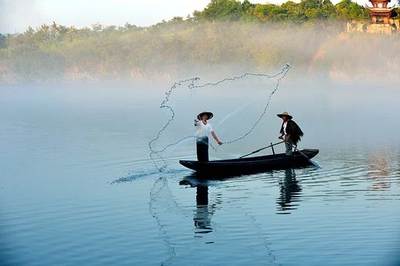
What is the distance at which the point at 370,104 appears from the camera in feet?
238

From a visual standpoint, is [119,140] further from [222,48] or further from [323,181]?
[222,48]

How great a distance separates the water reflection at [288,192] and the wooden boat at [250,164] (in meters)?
0.47

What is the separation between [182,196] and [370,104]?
171 ft

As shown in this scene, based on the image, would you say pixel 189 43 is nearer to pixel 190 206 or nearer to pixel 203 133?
pixel 203 133

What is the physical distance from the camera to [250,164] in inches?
1054

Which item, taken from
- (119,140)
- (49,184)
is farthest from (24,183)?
(119,140)

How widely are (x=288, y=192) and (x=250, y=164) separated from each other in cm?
335

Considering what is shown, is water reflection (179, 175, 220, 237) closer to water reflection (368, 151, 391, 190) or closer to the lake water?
the lake water

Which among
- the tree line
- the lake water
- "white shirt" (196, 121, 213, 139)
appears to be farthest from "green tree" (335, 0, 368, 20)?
"white shirt" (196, 121, 213, 139)

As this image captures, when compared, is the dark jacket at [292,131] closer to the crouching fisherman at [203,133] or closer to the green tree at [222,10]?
the crouching fisherman at [203,133]

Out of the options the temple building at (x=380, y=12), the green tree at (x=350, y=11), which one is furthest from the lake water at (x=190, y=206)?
the green tree at (x=350, y=11)

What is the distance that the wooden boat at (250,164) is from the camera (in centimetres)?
2583

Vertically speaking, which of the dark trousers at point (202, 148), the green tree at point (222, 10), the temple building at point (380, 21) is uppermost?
the green tree at point (222, 10)

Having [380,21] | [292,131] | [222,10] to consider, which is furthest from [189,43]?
[292,131]
